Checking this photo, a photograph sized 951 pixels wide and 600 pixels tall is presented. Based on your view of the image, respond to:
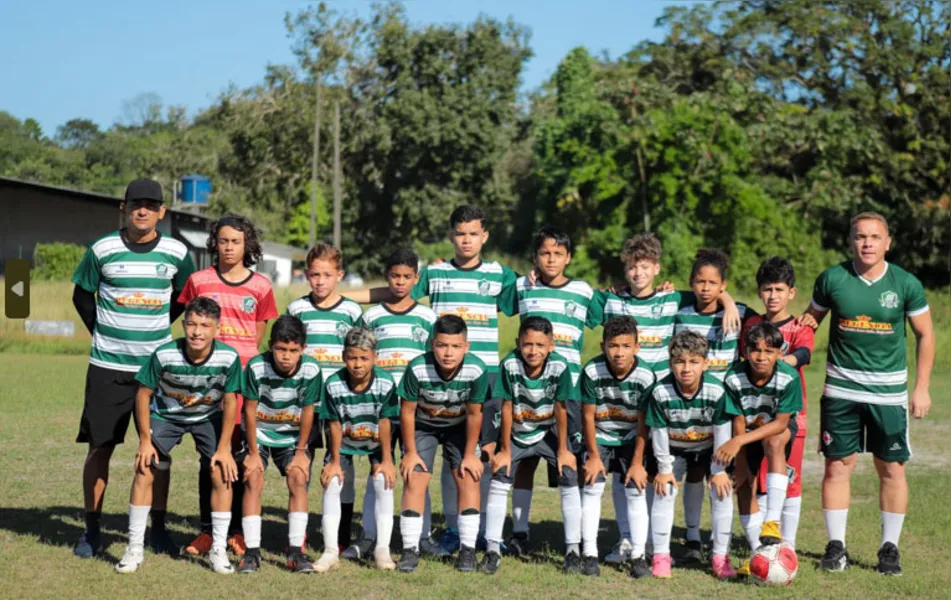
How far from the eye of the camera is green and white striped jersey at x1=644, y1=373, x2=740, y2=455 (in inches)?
250

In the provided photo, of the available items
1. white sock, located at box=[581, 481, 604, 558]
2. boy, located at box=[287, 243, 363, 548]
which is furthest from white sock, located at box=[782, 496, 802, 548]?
boy, located at box=[287, 243, 363, 548]

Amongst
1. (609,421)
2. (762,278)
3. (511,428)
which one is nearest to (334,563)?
(511,428)

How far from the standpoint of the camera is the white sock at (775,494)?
6352 mm

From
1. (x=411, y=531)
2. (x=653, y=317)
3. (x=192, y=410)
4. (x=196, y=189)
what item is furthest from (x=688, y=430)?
(x=196, y=189)

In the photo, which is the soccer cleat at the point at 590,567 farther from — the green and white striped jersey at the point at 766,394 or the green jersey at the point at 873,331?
the green jersey at the point at 873,331

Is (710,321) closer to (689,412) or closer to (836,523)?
(689,412)

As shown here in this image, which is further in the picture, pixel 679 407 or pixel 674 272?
pixel 674 272

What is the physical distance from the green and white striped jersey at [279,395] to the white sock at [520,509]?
135 cm

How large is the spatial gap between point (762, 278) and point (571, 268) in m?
28.2

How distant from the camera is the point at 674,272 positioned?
32844mm

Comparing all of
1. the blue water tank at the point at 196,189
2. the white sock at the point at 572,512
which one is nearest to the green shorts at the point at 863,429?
the white sock at the point at 572,512

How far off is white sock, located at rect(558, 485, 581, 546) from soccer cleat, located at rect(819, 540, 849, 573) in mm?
1419

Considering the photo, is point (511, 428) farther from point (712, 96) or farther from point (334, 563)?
point (712, 96)

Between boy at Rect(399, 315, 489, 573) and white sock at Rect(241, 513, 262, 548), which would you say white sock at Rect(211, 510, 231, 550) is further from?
boy at Rect(399, 315, 489, 573)
